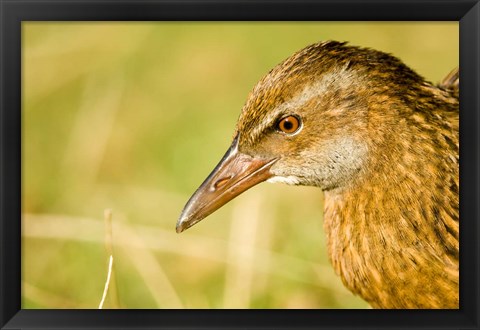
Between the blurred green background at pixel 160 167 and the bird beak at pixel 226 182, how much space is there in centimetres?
63

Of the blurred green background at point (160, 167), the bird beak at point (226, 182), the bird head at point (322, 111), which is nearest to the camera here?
the bird head at point (322, 111)

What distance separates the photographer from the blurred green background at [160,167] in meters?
4.40

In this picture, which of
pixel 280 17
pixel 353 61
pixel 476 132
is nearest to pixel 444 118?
pixel 476 132

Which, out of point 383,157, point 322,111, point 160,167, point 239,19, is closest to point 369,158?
point 383,157

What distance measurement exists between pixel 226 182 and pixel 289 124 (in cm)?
35

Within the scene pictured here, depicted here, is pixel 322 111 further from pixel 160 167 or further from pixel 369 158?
pixel 160 167

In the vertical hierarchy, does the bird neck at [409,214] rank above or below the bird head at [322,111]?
below

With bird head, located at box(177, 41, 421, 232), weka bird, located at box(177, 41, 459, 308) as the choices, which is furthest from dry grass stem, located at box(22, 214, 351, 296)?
bird head, located at box(177, 41, 421, 232)

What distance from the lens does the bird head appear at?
133 inches

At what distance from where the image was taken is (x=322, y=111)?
3.40 m

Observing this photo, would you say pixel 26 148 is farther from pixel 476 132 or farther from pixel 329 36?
pixel 476 132

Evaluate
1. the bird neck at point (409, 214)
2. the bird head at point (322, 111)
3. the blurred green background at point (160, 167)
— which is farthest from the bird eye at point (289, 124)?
the blurred green background at point (160, 167)

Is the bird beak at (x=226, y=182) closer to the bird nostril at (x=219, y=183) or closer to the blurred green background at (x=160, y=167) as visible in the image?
the bird nostril at (x=219, y=183)

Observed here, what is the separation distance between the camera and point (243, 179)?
11.7ft
